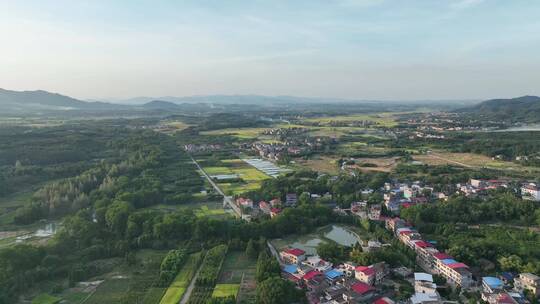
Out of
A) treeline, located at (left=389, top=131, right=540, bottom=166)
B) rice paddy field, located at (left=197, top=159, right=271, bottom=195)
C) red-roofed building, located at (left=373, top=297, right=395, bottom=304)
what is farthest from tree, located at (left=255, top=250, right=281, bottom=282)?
treeline, located at (left=389, top=131, right=540, bottom=166)

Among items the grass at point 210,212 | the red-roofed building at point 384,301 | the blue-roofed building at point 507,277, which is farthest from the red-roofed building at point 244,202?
the blue-roofed building at point 507,277

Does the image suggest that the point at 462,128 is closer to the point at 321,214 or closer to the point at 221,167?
the point at 221,167

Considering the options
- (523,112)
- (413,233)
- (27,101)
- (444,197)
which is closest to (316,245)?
(413,233)

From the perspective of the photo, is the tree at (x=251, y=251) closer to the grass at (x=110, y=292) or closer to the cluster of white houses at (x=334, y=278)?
the cluster of white houses at (x=334, y=278)

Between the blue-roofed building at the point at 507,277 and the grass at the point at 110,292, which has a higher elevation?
the blue-roofed building at the point at 507,277

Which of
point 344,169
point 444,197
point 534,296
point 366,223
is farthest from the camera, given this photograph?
point 344,169

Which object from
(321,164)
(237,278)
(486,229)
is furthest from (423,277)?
(321,164)
